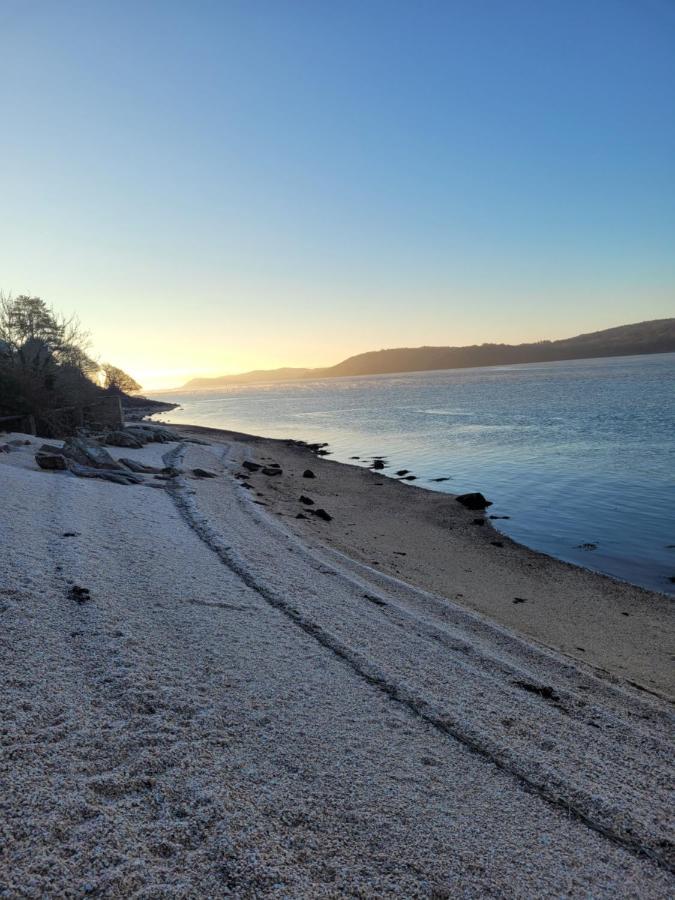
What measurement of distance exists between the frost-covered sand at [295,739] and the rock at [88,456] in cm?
670

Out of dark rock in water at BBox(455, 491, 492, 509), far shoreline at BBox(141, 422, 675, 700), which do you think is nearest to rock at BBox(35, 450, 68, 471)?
far shoreline at BBox(141, 422, 675, 700)

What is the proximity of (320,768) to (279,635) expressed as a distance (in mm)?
2257

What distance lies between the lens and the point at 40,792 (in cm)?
290

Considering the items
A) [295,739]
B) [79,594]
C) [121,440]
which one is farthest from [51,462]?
[295,739]

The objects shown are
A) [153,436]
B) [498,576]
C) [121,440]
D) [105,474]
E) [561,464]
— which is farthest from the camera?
[153,436]

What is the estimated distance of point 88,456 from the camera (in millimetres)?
14836

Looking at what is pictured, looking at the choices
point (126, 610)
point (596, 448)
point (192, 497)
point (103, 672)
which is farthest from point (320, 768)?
point (596, 448)

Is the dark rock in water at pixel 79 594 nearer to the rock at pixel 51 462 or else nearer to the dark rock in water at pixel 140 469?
the rock at pixel 51 462

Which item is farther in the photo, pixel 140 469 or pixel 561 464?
pixel 561 464

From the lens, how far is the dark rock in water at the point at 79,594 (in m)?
5.65

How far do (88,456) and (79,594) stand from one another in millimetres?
10156

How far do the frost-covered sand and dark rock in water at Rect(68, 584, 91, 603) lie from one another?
13 cm

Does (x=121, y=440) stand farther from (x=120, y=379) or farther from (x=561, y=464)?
(x=120, y=379)

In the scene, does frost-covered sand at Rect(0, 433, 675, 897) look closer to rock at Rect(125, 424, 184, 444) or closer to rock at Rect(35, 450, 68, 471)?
rock at Rect(35, 450, 68, 471)
